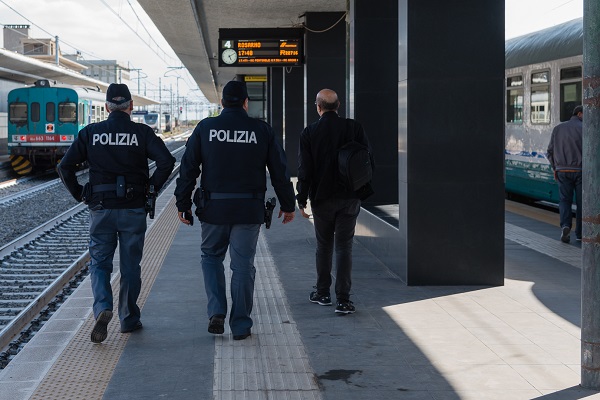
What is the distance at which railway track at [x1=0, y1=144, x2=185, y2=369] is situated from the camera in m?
7.66

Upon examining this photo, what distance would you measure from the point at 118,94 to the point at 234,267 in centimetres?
147

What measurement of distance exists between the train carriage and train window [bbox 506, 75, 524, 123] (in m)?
17.3

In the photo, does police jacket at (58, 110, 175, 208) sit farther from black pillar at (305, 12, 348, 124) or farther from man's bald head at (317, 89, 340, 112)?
black pillar at (305, 12, 348, 124)

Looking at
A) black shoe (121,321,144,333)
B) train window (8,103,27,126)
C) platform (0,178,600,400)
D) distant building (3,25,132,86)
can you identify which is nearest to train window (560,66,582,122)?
platform (0,178,600,400)

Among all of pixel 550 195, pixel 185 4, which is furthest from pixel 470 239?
pixel 185 4

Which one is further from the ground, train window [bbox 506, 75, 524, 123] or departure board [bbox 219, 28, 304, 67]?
departure board [bbox 219, 28, 304, 67]

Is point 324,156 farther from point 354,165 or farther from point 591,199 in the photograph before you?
point 591,199

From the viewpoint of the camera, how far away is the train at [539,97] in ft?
47.0

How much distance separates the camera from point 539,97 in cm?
1580

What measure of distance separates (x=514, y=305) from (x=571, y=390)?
8.14 feet

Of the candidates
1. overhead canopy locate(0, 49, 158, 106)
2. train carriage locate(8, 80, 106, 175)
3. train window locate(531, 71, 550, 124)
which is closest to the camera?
train window locate(531, 71, 550, 124)

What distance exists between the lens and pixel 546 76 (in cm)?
1538

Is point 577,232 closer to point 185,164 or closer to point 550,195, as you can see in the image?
point 550,195

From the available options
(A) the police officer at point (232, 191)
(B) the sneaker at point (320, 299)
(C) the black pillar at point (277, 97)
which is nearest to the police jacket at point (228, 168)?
(A) the police officer at point (232, 191)
